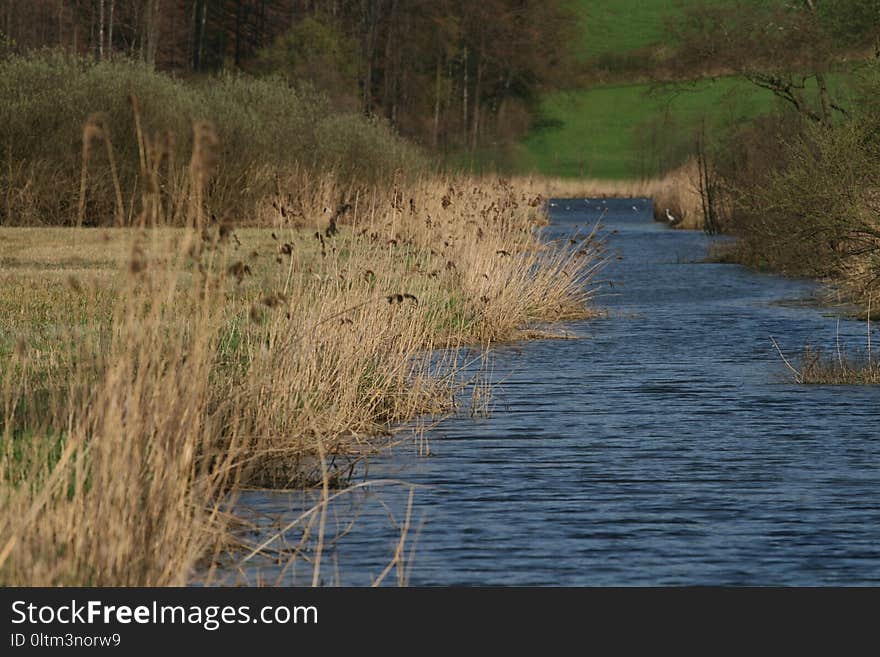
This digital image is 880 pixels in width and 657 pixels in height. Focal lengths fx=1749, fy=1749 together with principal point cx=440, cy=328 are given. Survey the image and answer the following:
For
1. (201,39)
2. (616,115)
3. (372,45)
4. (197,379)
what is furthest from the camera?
(616,115)

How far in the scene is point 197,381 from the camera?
8.54 m

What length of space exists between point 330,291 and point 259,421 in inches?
111

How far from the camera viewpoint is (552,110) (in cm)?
12331

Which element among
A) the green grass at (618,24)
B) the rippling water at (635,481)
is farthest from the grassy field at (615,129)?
the rippling water at (635,481)

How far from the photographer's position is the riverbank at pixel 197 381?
736 cm

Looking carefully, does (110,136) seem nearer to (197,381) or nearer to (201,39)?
(197,381)

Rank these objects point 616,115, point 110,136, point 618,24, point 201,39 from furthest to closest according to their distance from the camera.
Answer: point 618,24
point 616,115
point 201,39
point 110,136

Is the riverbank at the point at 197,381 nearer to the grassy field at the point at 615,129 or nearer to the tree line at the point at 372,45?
the tree line at the point at 372,45

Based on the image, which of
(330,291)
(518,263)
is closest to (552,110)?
(518,263)

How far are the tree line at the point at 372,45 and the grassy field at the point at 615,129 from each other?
318 centimetres

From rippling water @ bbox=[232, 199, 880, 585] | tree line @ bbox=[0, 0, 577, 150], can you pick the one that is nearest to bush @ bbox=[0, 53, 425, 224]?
tree line @ bbox=[0, 0, 577, 150]

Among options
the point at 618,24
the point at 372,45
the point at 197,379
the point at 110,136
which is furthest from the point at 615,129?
the point at 197,379

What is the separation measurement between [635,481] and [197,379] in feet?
12.6

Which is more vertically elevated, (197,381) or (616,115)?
(616,115)
